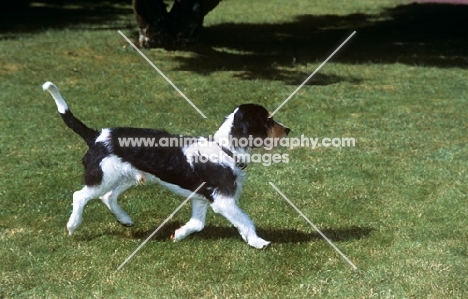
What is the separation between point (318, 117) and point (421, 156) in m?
2.58

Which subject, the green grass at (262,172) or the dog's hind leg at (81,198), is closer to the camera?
the green grass at (262,172)

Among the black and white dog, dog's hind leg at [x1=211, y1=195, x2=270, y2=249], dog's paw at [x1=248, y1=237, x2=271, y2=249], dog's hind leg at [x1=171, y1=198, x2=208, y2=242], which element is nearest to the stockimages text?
the black and white dog

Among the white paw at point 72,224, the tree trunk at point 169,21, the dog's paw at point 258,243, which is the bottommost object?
the tree trunk at point 169,21

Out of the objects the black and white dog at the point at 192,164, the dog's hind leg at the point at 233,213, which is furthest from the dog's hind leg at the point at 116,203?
the dog's hind leg at the point at 233,213

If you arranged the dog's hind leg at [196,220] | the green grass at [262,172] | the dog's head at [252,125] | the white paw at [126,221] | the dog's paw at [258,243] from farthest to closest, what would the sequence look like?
the white paw at [126,221], the dog's hind leg at [196,220], the dog's paw at [258,243], the dog's head at [252,125], the green grass at [262,172]

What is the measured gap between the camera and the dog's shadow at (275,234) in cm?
680

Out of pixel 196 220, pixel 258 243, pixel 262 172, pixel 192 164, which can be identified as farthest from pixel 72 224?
pixel 262 172

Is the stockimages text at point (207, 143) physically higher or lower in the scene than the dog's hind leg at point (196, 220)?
higher

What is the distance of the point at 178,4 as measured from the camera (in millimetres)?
17312

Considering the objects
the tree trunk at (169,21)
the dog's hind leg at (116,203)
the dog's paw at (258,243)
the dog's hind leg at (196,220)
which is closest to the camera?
the dog's paw at (258,243)

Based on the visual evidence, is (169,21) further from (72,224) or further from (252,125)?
(252,125)

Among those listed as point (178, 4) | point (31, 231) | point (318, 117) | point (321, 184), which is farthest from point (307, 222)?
point (178, 4)

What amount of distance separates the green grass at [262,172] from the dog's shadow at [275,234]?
22 mm

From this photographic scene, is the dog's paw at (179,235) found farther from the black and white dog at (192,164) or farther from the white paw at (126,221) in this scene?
the white paw at (126,221)
